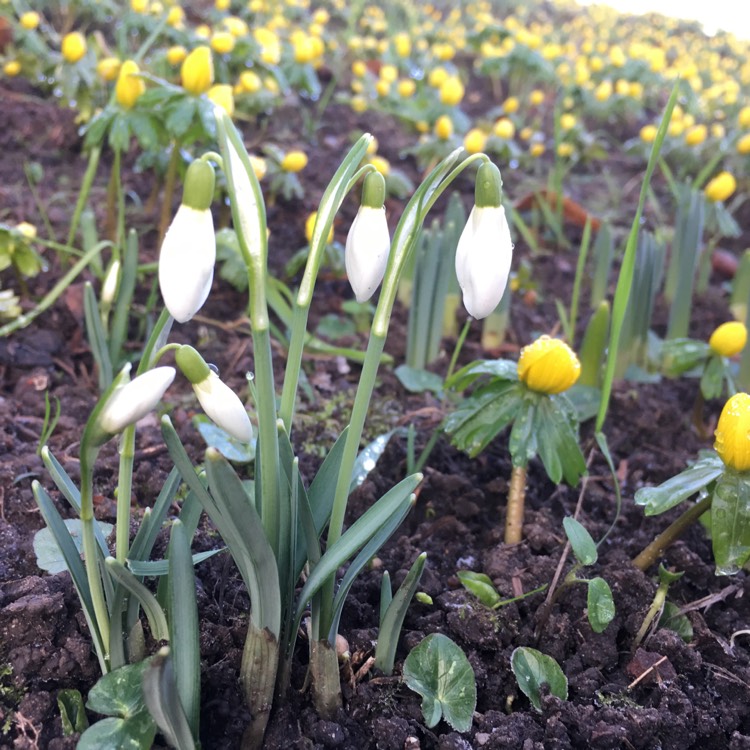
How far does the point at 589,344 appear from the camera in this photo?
196 centimetres

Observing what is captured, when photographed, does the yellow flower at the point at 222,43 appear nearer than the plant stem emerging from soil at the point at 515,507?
No

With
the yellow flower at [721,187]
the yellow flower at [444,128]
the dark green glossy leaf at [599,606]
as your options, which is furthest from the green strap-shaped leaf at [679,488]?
the yellow flower at [444,128]

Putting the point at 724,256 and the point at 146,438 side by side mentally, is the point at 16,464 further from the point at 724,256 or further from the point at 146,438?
the point at 724,256

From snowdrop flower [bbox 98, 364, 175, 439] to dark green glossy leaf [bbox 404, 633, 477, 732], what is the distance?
2.01 feet

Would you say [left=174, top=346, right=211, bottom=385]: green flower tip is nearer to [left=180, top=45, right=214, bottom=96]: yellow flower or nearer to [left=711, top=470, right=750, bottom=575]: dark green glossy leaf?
[left=711, top=470, right=750, bottom=575]: dark green glossy leaf

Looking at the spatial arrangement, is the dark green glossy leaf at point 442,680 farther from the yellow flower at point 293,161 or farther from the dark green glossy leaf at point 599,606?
the yellow flower at point 293,161

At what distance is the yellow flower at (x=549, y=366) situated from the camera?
137 cm

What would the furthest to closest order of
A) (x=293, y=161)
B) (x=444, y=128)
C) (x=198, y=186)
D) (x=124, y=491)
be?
1. (x=444, y=128)
2. (x=293, y=161)
3. (x=124, y=491)
4. (x=198, y=186)

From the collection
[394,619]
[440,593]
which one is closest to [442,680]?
[394,619]

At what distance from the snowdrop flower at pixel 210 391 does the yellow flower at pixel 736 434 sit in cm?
81

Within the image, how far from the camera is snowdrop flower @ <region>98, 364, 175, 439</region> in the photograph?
2.69 feet

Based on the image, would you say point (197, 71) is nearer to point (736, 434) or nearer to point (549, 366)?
point (549, 366)

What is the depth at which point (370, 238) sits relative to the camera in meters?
0.92

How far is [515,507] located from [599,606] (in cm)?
31
